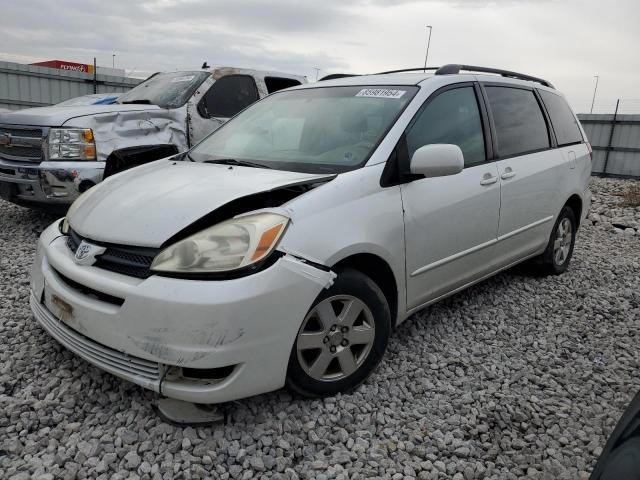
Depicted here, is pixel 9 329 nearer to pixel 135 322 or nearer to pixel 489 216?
pixel 135 322

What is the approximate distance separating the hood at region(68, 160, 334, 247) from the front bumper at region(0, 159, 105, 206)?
6.61 feet

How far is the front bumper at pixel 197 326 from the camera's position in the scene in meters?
2.12

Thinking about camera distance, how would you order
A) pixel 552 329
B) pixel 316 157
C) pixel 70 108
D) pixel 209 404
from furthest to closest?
1. pixel 70 108
2. pixel 552 329
3. pixel 316 157
4. pixel 209 404

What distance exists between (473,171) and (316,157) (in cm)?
110

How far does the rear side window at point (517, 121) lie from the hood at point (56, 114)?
3477mm

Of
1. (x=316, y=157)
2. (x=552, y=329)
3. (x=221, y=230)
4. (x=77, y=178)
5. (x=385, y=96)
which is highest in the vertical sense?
(x=385, y=96)

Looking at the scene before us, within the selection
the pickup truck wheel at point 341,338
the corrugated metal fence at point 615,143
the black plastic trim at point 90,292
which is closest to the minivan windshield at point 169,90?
the black plastic trim at point 90,292

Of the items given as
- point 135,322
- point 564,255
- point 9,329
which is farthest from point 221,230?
point 564,255

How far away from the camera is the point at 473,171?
339 cm

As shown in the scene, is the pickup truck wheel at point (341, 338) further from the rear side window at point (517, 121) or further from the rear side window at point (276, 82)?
the rear side window at point (276, 82)

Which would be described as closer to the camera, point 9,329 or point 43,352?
point 43,352

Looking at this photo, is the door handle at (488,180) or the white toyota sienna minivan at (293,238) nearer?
the white toyota sienna minivan at (293,238)

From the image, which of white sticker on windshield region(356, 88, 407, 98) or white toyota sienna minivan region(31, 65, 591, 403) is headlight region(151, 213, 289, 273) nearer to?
white toyota sienna minivan region(31, 65, 591, 403)

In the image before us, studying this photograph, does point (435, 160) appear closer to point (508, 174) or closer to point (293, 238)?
point (293, 238)
